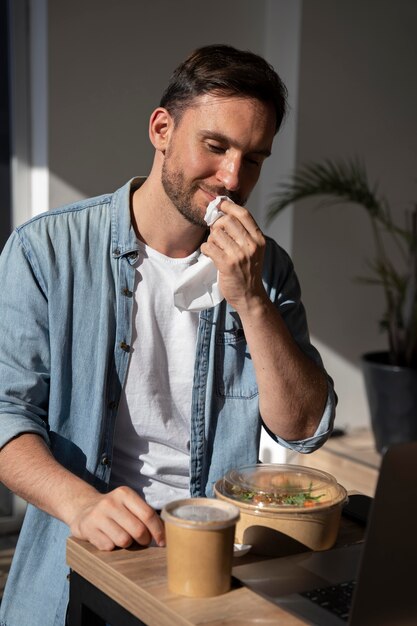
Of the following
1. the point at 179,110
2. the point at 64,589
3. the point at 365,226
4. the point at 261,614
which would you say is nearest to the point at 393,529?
the point at 261,614

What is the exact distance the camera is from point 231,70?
5.57ft

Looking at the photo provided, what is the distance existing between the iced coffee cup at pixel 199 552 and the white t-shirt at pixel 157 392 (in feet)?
1.90

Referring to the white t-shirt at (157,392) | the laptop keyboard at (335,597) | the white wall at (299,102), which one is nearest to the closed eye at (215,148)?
the white t-shirt at (157,392)

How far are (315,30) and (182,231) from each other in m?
2.63

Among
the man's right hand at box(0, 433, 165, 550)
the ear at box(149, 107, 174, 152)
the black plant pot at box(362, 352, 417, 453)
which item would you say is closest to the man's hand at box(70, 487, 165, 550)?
the man's right hand at box(0, 433, 165, 550)

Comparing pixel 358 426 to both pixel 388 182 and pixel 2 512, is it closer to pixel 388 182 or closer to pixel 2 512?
pixel 388 182

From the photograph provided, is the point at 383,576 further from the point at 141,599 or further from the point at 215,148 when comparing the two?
the point at 215,148

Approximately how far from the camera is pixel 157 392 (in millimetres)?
1738

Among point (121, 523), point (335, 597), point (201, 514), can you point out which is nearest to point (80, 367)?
Answer: point (121, 523)

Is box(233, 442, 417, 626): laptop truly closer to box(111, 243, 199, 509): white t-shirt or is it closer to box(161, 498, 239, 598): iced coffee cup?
box(161, 498, 239, 598): iced coffee cup

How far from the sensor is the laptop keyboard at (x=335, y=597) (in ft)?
3.61

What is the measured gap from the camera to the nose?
166 centimetres

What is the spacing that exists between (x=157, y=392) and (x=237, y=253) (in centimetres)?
32

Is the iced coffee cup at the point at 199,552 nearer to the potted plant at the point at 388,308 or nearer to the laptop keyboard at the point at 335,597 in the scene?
the laptop keyboard at the point at 335,597
